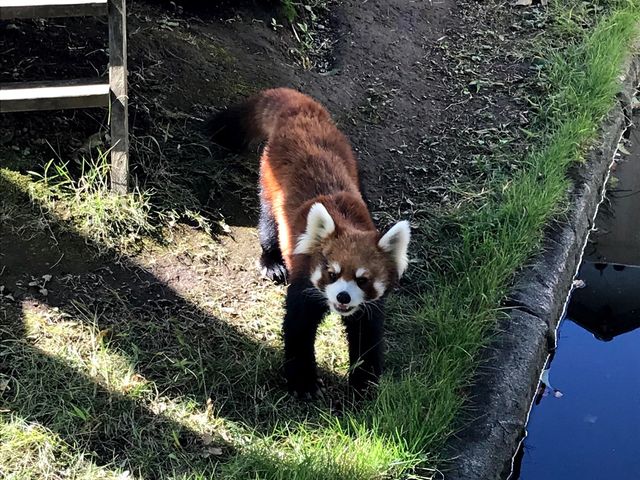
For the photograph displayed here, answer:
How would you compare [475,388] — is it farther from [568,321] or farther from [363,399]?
[568,321]

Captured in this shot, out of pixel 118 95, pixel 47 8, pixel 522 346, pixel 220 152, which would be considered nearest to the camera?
pixel 47 8

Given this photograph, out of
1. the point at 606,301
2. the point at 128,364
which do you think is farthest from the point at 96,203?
the point at 606,301

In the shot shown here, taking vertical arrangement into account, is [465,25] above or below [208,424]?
above

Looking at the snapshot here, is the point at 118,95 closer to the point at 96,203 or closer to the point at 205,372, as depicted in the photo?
the point at 96,203

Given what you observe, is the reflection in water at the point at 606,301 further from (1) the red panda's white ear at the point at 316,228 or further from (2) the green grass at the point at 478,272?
(1) the red panda's white ear at the point at 316,228

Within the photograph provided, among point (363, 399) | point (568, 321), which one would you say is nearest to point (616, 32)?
point (568, 321)

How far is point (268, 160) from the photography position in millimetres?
3924

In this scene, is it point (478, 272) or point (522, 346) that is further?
point (478, 272)

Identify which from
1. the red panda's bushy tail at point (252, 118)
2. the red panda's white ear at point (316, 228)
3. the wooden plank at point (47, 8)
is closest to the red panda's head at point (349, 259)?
the red panda's white ear at point (316, 228)

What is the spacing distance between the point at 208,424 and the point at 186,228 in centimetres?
125

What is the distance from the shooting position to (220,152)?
4453 millimetres

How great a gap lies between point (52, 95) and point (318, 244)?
4.78 ft

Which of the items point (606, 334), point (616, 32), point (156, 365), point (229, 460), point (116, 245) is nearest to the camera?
point (229, 460)

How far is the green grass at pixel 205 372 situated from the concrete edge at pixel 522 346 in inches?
2.9
